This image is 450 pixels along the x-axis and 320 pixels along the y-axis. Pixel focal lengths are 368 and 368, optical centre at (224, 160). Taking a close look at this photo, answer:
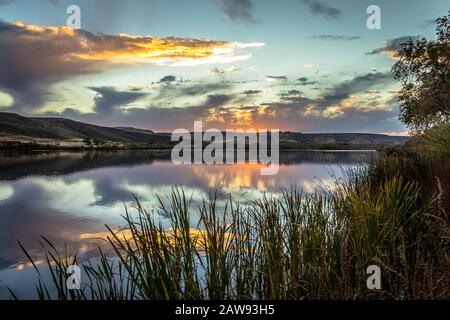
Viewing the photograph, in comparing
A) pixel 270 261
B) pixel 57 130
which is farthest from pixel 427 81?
pixel 57 130

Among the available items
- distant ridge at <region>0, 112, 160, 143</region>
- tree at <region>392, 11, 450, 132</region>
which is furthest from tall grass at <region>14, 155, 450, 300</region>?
distant ridge at <region>0, 112, 160, 143</region>

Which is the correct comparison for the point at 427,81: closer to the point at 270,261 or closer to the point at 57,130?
the point at 270,261

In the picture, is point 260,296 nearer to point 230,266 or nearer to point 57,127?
point 230,266

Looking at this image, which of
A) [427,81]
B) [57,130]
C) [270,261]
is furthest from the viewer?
[57,130]

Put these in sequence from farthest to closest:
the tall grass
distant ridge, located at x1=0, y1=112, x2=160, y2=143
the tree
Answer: distant ridge, located at x1=0, y1=112, x2=160, y2=143
the tree
the tall grass

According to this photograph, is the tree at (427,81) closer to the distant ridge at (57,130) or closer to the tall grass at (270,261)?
the tall grass at (270,261)

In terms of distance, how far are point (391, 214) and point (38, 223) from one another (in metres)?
13.6

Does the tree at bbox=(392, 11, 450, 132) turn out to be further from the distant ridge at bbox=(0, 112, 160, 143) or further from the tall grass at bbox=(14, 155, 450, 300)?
the distant ridge at bbox=(0, 112, 160, 143)

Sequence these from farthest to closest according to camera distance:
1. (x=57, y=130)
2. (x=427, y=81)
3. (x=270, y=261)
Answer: (x=57, y=130), (x=427, y=81), (x=270, y=261)

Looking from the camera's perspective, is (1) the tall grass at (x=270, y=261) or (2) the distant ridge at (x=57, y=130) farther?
(2) the distant ridge at (x=57, y=130)

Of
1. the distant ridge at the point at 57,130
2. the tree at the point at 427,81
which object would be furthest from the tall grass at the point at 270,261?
the distant ridge at the point at 57,130

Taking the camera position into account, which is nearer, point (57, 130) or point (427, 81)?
point (427, 81)

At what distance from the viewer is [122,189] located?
25.4m

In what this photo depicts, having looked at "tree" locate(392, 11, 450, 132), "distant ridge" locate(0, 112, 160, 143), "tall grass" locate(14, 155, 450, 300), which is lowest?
"tall grass" locate(14, 155, 450, 300)
